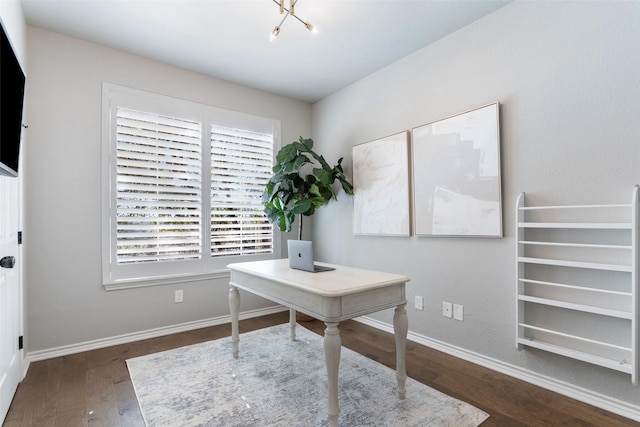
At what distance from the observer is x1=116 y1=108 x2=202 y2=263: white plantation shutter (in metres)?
2.94

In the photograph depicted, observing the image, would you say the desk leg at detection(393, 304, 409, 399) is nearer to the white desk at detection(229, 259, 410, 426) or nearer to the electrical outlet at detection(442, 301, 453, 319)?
the white desk at detection(229, 259, 410, 426)

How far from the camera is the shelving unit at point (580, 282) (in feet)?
5.79

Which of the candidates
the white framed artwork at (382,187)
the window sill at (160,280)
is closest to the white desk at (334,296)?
the white framed artwork at (382,187)

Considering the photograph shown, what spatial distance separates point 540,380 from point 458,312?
67 cm

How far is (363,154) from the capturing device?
3473 millimetres

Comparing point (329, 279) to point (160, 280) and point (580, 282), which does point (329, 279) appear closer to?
point (580, 282)

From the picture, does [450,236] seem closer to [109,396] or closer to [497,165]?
[497,165]

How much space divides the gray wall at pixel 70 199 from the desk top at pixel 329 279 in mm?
1421

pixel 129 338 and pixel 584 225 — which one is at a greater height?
pixel 584 225

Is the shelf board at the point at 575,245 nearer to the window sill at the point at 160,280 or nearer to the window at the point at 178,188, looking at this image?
the window at the point at 178,188

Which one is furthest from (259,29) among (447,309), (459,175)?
(447,309)

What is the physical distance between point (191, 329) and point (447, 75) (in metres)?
3.46

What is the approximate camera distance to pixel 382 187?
3250 mm

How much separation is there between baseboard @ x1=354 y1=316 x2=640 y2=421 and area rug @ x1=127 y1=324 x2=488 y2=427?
2.02ft
